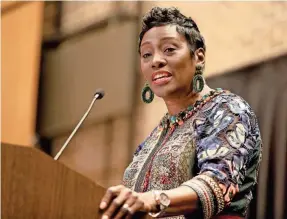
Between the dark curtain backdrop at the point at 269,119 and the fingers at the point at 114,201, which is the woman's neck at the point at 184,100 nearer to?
the fingers at the point at 114,201

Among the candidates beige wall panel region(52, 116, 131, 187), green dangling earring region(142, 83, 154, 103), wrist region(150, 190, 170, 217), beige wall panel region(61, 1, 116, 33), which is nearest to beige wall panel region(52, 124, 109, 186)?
beige wall panel region(52, 116, 131, 187)

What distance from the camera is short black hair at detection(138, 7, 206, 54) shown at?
1.99 m

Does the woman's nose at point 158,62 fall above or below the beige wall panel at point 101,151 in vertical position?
below

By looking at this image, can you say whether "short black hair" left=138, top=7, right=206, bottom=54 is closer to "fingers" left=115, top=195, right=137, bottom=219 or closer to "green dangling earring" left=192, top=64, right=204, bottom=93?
"green dangling earring" left=192, top=64, right=204, bottom=93

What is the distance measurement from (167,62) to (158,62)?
0.02 meters

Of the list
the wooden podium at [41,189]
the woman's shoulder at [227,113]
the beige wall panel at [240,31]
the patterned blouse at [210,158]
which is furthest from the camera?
the beige wall panel at [240,31]

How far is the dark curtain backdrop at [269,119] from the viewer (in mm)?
3920

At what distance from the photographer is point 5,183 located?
1436mm

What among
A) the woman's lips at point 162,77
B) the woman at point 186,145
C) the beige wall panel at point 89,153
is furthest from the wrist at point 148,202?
the beige wall panel at point 89,153

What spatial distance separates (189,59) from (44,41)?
→ 14.2ft

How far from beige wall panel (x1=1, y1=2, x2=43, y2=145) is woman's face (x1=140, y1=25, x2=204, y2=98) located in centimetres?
381

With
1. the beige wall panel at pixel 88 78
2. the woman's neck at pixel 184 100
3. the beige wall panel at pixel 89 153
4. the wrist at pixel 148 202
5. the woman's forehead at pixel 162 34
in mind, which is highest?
the beige wall panel at pixel 88 78

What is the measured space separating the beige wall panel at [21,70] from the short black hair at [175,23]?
378cm

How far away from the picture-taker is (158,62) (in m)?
1.93
